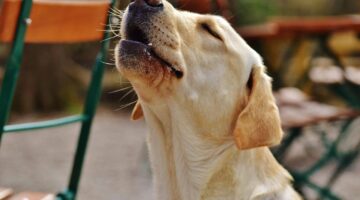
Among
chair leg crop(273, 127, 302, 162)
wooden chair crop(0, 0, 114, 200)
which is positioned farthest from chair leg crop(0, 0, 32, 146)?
chair leg crop(273, 127, 302, 162)

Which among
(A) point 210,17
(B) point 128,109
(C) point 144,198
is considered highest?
(A) point 210,17

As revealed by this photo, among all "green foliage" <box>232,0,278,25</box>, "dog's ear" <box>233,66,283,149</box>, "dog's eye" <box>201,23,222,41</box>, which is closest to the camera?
"dog's ear" <box>233,66,283,149</box>

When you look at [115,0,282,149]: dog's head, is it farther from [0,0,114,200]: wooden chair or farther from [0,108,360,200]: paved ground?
[0,108,360,200]: paved ground

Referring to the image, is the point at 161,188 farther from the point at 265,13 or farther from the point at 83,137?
the point at 265,13

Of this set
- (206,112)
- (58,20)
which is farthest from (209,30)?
(58,20)

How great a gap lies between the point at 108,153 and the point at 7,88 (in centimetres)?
443

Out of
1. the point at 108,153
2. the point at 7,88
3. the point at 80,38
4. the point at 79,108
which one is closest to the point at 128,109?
the point at 79,108

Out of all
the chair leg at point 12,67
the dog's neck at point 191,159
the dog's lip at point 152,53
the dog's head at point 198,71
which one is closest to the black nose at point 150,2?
the dog's head at point 198,71

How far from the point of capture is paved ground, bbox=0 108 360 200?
19.6 ft

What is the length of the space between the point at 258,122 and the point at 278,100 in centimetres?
222

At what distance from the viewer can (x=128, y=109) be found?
920 centimetres

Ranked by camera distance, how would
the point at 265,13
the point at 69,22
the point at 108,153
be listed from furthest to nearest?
the point at 265,13
the point at 108,153
the point at 69,22

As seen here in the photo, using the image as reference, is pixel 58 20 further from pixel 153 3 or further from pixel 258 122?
pixel 258 122

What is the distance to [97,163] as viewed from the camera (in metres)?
6.77
